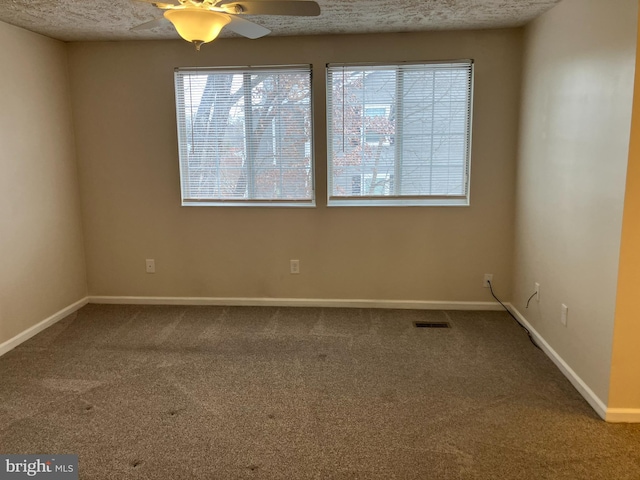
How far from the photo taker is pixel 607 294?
91.2 inches

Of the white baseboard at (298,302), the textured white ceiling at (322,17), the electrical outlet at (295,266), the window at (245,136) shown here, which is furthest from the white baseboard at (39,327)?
the textured white ceiling at (322,17)

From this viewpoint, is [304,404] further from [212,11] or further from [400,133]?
[400,133]

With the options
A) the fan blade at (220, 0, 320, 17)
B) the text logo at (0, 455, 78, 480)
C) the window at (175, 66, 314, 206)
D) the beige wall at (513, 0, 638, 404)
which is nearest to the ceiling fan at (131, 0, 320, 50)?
the fan blade at (220, 0, 320, 17)

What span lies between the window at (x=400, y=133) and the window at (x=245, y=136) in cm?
28

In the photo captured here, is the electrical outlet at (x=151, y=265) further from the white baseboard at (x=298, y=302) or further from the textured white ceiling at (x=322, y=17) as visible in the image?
the textured white ceiling at (x=322, y=17)

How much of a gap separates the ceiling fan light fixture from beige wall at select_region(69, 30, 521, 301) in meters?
1.71

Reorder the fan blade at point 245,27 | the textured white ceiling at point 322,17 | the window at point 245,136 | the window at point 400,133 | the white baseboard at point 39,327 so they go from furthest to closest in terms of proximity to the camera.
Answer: the window at point 245,136
the window at point 400,133
the white baseboard at point 39,327
the textured white ceiling at point 322,17
the fan blade at point 245,27

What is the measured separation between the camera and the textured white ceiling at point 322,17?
2.90m

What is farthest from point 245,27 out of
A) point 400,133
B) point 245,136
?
point 400,133

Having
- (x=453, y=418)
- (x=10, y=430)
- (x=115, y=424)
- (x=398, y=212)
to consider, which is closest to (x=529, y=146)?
(x=398, y=212)

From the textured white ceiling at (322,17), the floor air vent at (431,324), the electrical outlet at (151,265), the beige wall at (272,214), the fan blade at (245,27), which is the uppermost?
the textured white ceiling at (322,17)

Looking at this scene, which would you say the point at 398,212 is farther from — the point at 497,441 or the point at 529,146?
the point at 497,441

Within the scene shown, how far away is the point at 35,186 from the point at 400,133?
2974 millimetres

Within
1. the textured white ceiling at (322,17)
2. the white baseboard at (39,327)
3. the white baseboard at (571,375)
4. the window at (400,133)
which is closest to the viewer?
the white baseboard at (571,375)
